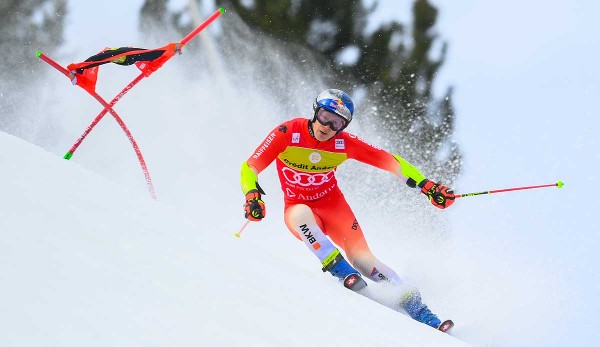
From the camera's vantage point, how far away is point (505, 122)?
24625 millimetres

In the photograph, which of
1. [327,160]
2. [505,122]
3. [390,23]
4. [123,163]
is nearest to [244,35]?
[390,23]

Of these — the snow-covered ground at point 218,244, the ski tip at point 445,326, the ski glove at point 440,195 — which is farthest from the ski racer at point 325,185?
the snow-covered ground at point 218,244

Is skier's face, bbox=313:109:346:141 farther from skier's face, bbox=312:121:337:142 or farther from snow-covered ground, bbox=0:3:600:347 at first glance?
snow-covered ground, bbox=0:3:600:347

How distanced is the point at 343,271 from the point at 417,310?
19.1 inches

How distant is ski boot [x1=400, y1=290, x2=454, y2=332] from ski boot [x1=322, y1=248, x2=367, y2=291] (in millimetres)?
327

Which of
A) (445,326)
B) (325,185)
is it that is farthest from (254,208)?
(445,326)

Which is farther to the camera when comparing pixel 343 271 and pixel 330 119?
pixel 330 119

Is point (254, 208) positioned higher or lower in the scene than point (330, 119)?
lower

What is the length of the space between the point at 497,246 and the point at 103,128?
33.3 feet

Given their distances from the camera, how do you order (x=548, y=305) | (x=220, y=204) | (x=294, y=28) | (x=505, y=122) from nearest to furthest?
(x=548, y=305)
(x=220, y=204)
(x=294, y=28)
(x=505, y=122)

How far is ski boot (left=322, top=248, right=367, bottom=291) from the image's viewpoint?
3.90 meters

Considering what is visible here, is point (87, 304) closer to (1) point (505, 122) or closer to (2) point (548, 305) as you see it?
(2) point (548, 305)

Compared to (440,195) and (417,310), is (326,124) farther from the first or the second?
(417,310)

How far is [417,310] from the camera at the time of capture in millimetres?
4094
